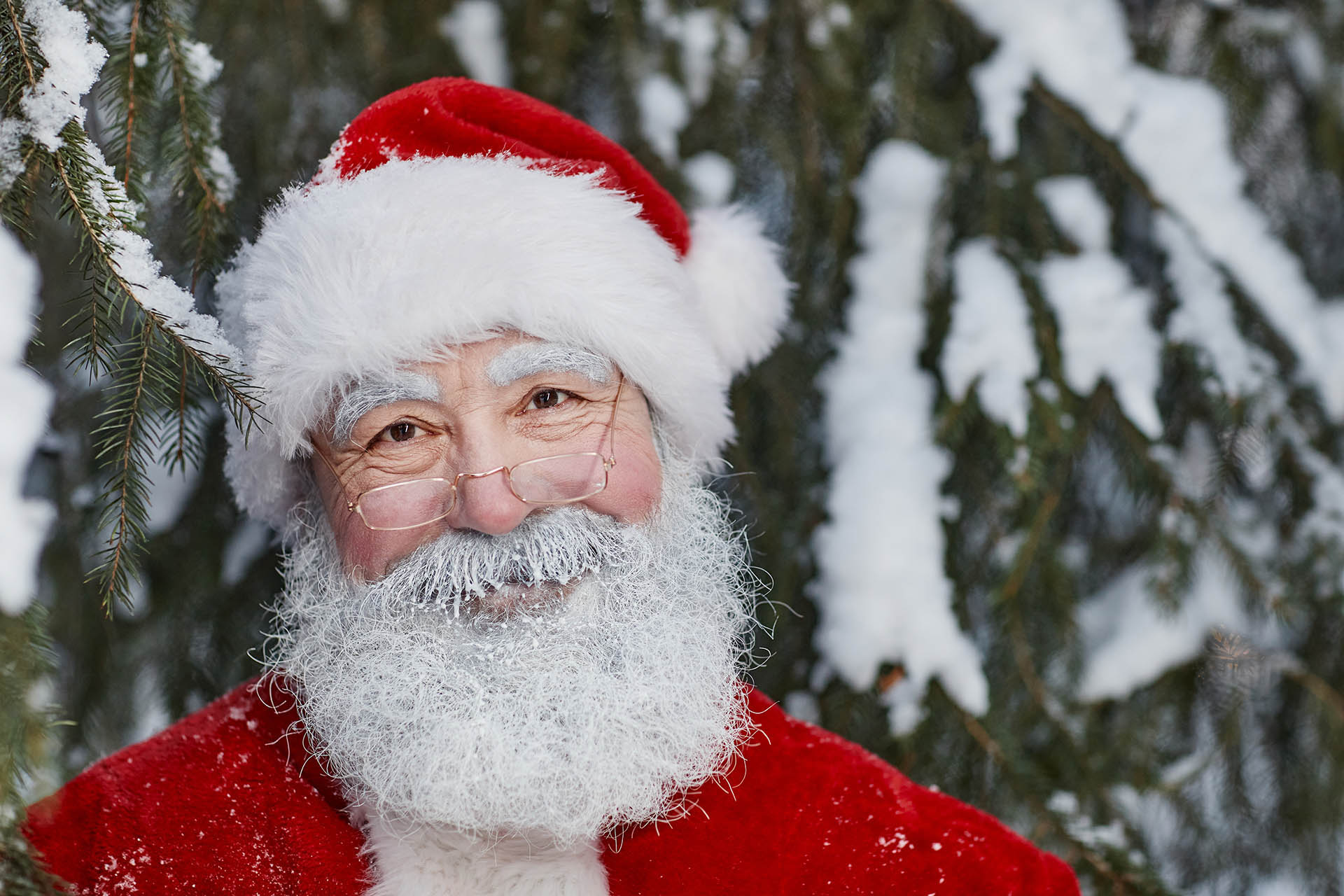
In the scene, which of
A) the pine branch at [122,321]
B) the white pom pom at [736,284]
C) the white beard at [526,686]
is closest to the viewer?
the pine branch at [122,321]

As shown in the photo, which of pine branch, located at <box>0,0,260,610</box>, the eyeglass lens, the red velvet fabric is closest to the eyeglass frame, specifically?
the eyeglass lens

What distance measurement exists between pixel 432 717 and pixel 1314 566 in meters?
1.52

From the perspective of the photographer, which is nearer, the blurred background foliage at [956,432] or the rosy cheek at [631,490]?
the rosy cheek at [631,490]

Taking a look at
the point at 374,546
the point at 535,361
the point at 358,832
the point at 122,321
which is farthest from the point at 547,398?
the point at 358,832

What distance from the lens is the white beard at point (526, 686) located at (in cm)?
122

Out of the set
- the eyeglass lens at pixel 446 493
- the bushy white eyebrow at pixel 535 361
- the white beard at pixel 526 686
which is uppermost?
the bushy white eyebrow at pixel 535 361

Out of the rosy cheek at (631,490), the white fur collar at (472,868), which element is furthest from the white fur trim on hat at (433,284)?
the white fur collar at (472,868)

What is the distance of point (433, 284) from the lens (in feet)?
4.17

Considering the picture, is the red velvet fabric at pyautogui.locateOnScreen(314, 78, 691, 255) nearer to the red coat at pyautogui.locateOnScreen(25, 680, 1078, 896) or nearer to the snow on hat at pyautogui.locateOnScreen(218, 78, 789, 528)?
the snow on hat at pyautogui.locateOnScreen(218, 78, 789, 528)

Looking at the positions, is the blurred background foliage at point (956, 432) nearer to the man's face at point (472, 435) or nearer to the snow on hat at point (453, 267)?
the snow on hat at point (453, 267)

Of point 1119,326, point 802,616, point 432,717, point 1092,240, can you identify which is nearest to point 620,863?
point 432,717

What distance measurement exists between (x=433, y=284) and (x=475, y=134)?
11.0 inches

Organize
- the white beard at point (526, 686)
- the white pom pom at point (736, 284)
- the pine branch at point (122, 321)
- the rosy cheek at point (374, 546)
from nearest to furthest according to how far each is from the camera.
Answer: the pine branch at point (122, 321) → the white beard at point (526, 686) → the rosy cheek at point (374, 546) → the white pom pom at point (736, 284)

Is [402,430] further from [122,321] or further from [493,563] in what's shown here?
[122,321]
